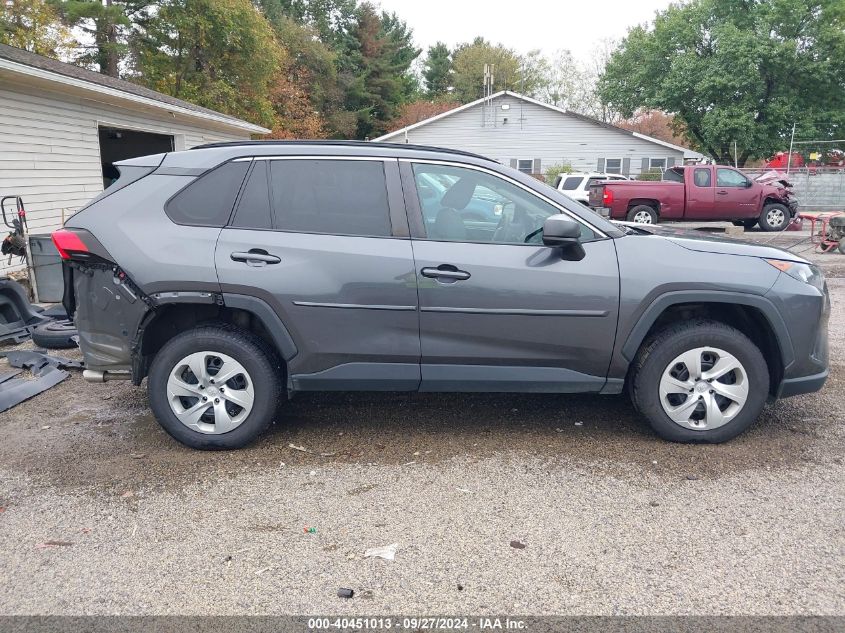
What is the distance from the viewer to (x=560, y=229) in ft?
12.5

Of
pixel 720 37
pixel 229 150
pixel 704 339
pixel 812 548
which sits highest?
pixel 720 37

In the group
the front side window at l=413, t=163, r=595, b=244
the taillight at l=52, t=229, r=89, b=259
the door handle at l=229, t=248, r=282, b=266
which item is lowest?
the door handle at l=229, t=248, r=282, b=266

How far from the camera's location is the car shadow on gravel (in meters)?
3.91

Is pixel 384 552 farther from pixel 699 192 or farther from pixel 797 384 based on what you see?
pixel 699 192

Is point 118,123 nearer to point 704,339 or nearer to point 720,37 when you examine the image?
point 704,339

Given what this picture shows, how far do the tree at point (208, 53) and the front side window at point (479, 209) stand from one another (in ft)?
81.1

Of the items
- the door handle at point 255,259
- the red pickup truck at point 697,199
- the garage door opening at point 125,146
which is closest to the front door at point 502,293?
the door handle at point 255,259

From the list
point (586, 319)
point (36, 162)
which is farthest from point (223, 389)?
point (36, 162)

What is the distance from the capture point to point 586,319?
3.96m

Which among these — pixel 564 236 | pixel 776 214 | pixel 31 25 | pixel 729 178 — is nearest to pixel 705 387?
pixel 564 236

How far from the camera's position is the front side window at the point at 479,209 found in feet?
13.3

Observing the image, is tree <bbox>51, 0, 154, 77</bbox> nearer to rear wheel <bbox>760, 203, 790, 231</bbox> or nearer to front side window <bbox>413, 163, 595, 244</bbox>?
rear wheel <bbox>760, 203, 790, 231</bbox>

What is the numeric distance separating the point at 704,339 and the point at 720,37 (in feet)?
118

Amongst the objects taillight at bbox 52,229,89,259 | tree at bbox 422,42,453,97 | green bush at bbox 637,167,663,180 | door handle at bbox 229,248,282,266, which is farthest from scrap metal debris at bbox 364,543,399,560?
tree at bbox 422,42,453,97
